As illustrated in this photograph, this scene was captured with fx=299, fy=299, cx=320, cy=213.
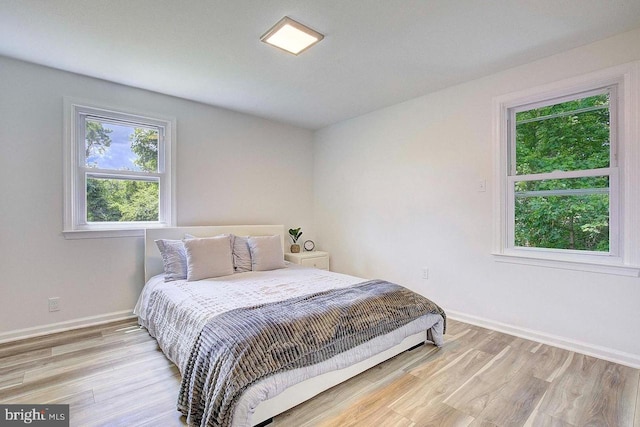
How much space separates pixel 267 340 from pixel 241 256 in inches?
67.3

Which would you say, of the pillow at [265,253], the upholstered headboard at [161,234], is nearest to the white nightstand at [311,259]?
the pillow at [265,253]

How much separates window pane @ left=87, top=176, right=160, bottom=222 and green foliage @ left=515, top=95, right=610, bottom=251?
3.83 metres

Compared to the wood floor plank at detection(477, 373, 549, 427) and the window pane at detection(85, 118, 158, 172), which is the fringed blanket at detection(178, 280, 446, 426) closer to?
the wood floor plank at detection(477, 373, 549, 427)

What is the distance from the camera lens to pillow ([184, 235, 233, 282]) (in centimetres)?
278

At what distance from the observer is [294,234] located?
4.46 metres

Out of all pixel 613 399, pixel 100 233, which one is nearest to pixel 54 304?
pixel 100 233

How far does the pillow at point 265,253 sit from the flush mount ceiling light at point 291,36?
6.40 feet

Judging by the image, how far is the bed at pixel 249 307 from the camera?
5.23 ft

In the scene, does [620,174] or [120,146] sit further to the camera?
[120,146]

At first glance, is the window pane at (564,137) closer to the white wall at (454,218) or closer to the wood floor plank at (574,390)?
the white wall at (454,218)

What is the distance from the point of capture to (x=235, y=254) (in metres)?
3.22

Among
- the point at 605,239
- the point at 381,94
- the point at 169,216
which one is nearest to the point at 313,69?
the point at 381,94

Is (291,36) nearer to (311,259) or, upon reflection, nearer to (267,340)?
(267,340)

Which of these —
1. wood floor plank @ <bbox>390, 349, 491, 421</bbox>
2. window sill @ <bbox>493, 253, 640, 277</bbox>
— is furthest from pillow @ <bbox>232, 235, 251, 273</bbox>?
window sill @ <bbox>493, 253, 640, 277</bbox>
